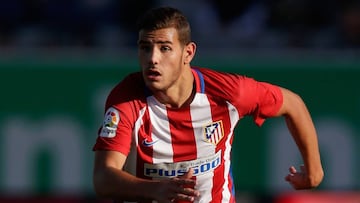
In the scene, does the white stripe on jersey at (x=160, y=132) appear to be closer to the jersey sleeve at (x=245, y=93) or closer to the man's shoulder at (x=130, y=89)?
the man's shoulder at (x=130, y=89)

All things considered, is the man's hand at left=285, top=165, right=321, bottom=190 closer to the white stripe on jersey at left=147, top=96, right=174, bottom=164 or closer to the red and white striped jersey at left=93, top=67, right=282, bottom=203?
the red and white striped jersey at left=93, top=67, right=282, bottom=203

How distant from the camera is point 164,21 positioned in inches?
259

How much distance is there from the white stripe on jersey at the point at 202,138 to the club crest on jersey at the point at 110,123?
0.54 m

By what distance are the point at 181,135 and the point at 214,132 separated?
228mm

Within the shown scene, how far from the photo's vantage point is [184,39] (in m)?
6.73

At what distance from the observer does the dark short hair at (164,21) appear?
656 centimetres

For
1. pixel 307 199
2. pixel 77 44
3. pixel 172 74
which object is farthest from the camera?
pixel 77 44

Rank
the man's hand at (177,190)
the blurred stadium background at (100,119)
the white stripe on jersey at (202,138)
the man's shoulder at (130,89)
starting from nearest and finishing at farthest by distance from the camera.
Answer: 1. the man's hand at (177,190)
2. the man's shoulder at (130,89)
3. the white stripe on jersey at (202,138)
4. the blurred stadium background at (100,119)

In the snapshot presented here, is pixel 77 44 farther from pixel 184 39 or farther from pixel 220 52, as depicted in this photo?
pixel 184 39

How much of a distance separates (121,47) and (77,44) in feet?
1.74

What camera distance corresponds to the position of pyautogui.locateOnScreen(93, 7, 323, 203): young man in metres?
6.50

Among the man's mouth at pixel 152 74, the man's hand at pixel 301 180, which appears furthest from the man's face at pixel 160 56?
the man's hand at pixel 301 180

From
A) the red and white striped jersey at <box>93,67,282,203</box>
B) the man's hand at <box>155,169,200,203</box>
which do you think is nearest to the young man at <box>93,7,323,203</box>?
the red and white striped jersey at <box>93,67,282,203</box>

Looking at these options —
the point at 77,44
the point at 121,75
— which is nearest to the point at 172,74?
the point at 121,75
